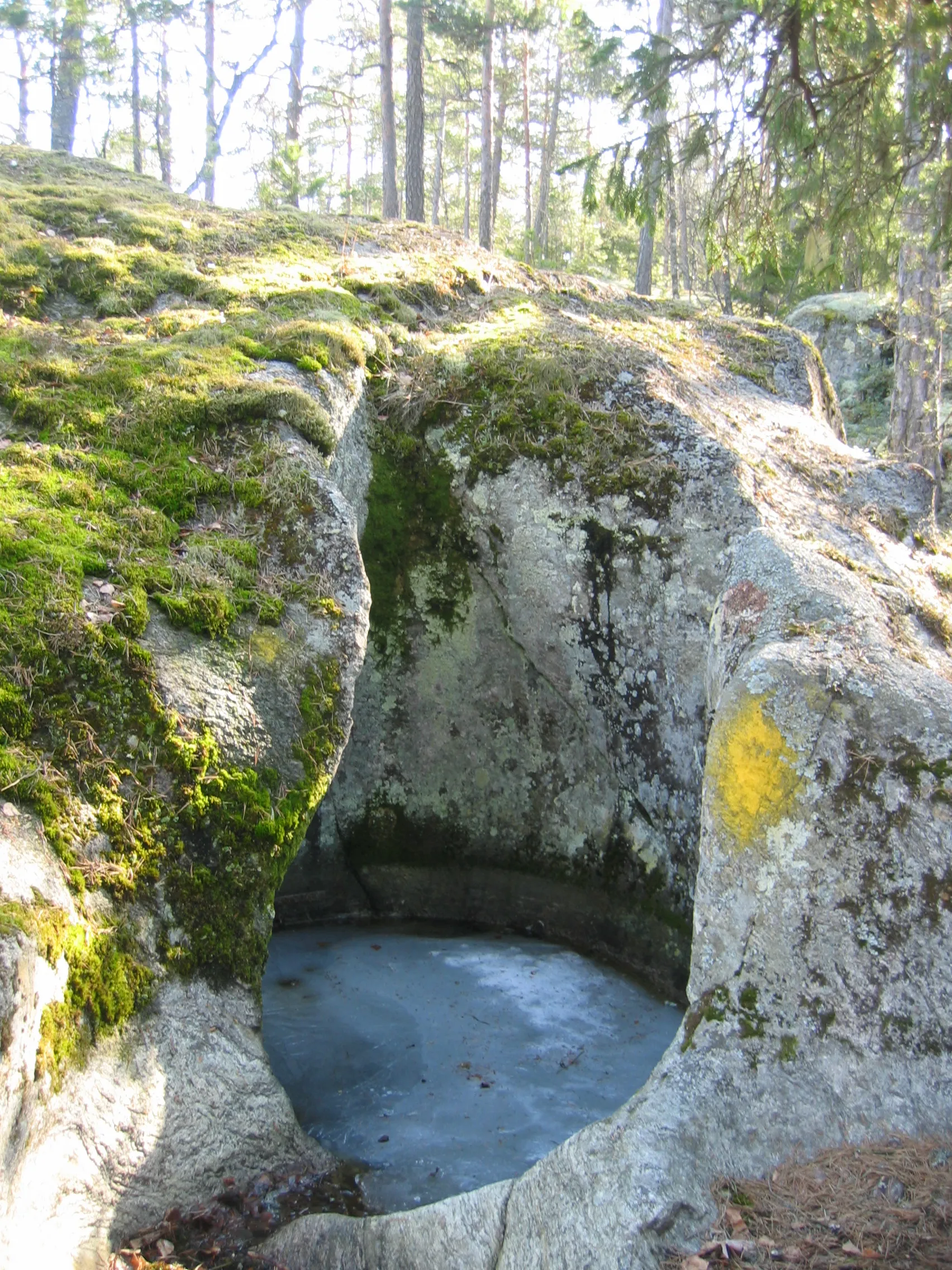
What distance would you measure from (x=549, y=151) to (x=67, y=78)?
51.5 feet

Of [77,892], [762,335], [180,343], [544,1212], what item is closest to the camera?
[544,1212]

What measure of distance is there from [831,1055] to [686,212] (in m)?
28.6

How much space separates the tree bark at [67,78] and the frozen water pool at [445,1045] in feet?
55.7

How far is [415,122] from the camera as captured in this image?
16.9 meters

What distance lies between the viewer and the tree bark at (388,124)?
2027 cm

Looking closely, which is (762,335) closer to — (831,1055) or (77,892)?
(831,1055)

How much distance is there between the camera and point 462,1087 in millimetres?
5723

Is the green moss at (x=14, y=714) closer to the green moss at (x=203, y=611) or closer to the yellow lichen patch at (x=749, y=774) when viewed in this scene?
the green moss at (x=203, y=611)

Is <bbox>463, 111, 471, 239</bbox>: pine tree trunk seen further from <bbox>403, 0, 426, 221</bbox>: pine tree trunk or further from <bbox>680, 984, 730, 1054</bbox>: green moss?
<bbox>680, 984, 730, 1054</bbox>: green moss

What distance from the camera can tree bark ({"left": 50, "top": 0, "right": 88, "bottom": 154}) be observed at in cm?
1775

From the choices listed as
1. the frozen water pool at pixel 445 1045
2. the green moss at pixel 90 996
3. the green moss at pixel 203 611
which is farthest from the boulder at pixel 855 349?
the green moss at pixel 90 996

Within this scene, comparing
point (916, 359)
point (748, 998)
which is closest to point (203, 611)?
point (748, 998)

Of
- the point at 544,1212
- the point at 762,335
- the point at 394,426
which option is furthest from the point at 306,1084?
the point at 762,335

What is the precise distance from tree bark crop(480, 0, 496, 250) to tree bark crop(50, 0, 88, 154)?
26.8ft
